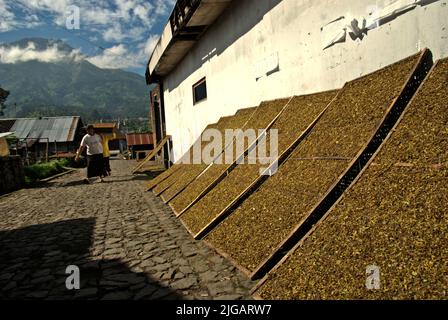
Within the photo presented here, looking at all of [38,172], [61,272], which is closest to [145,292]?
[61,272]

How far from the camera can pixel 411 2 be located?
3.43 m

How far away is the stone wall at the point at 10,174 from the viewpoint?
1186 cm

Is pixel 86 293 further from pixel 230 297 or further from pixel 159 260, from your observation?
pixel 230 297

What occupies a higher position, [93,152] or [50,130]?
[50,130]

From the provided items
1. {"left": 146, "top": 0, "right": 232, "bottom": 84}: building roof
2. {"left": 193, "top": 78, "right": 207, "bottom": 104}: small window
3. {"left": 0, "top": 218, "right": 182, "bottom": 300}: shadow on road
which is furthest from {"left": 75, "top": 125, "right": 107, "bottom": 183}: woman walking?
{"left": 0, "top": 218, "right": 182, "bottom": 300}: shadow on road

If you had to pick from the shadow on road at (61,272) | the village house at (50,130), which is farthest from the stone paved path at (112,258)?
the village house at (50,130)

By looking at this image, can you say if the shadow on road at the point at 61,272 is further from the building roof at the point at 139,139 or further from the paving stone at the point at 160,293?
the building roof at the point at 139,139

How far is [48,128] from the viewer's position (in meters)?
49.6

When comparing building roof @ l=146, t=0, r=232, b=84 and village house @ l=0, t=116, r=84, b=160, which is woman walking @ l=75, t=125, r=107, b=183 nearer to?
building roof @ l=146, t=0, r=232, b=84

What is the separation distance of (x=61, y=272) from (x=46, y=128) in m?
52.8

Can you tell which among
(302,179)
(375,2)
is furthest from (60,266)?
(375,2)

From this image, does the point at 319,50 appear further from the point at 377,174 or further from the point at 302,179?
the point at 377,174

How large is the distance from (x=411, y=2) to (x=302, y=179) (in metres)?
2.18
